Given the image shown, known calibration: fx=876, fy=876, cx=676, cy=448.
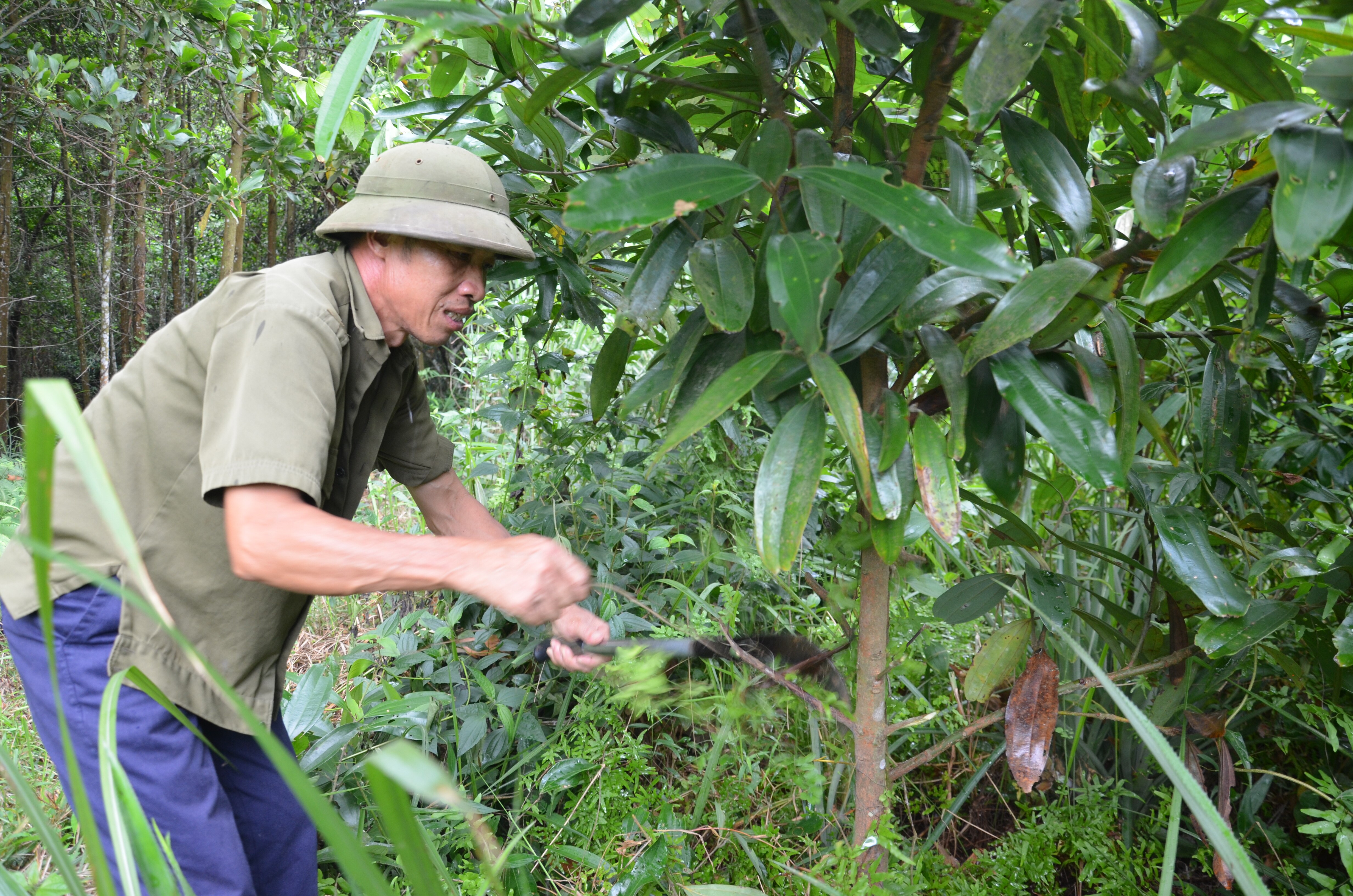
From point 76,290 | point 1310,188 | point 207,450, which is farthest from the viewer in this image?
point 76,290

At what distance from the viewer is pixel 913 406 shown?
3.47 feet

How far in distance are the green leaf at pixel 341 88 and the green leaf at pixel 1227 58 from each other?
0.74 meters

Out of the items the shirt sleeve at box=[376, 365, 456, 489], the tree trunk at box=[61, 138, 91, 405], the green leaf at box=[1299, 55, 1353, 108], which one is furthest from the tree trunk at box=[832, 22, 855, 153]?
the tree trunk at box=[61, 138, 91, 405]

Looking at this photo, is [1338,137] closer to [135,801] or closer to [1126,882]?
[135,801]

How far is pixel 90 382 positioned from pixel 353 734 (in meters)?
10.3

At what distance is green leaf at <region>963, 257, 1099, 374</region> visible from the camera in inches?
32.3

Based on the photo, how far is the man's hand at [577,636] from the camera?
1.46m

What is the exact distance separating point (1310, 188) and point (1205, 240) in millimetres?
122

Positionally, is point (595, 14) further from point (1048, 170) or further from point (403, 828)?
point (403, 828)

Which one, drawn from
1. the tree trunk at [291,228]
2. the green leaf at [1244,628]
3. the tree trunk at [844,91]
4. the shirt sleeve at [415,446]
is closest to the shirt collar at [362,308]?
the shirt sleeve at [415,446]

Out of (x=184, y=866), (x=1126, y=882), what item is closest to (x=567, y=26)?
(x=184, y=866)

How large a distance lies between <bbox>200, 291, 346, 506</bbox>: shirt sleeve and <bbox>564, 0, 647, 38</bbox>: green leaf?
618 millimetres

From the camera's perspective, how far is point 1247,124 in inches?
26.5

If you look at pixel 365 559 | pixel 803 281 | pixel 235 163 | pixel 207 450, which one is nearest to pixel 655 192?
pixel 803 281
